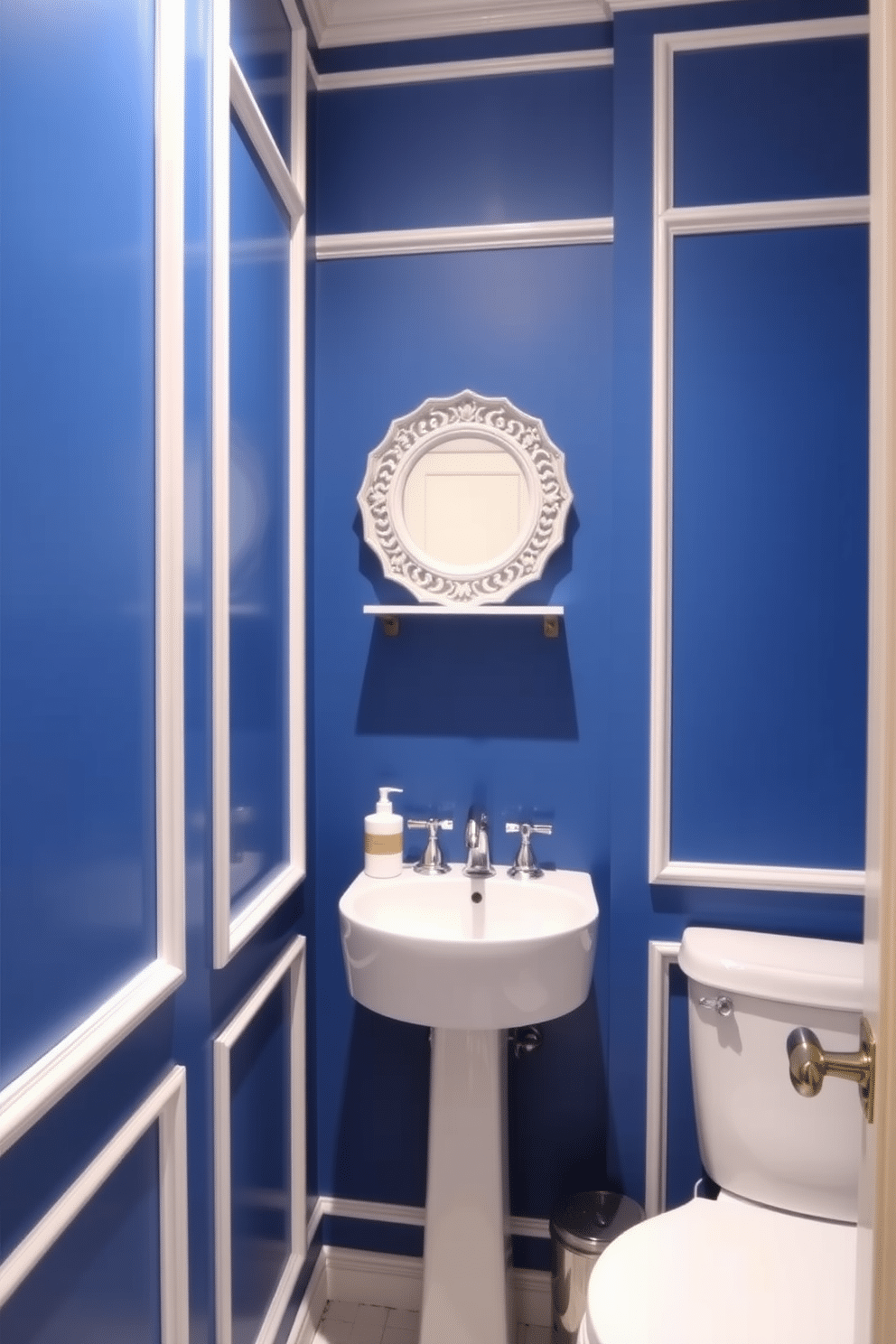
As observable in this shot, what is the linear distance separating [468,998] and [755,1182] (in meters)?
0.58

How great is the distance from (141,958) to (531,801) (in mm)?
869

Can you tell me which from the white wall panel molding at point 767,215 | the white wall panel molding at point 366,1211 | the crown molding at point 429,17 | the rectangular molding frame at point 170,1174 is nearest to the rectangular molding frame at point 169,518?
the rectangular molding frame at point 170,1174

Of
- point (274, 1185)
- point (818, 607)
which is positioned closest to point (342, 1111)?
point (274, 1185)

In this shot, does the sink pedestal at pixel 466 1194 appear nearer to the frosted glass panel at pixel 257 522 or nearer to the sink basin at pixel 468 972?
the sink basin at pixel 468 972

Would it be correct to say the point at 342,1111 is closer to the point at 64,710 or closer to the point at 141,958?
the point at 141,958

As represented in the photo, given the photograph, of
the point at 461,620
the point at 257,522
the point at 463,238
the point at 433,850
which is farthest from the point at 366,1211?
the point at 463,238

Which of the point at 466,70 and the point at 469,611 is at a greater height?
the point at 466,70

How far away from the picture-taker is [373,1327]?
5.67 feet

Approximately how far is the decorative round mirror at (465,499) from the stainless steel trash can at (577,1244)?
1.10 meters

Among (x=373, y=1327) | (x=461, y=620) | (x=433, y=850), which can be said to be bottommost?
(x=373, y=1327)

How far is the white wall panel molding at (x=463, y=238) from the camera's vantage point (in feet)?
5.51

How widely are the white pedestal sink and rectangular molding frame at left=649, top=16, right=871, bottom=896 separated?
227 millimetres

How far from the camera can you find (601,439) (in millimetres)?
1696

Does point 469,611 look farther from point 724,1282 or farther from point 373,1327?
point 373,1327
